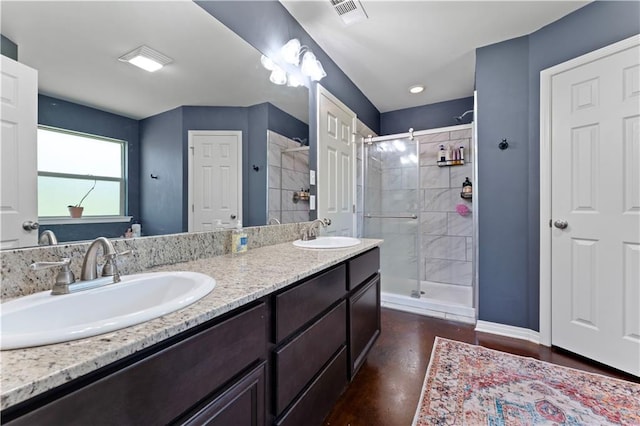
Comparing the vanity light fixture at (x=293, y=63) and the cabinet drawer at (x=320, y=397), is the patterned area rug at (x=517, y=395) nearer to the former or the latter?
the cabinet drawer at (x=320, y=397)

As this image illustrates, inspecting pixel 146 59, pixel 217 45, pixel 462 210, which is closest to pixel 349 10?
pixel 217 45

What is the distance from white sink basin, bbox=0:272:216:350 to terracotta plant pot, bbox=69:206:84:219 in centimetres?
26

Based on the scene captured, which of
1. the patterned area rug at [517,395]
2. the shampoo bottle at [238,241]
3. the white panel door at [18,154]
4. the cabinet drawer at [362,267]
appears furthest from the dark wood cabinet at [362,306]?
the white panel door at [18,154]

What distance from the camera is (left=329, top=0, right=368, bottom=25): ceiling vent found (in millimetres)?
1765

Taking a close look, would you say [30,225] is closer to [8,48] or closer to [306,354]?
[8,48]

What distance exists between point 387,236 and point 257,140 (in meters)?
2.32

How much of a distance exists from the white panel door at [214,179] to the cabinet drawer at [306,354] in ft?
2.24

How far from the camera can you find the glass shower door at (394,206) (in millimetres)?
3255

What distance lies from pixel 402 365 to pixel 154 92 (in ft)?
6.81

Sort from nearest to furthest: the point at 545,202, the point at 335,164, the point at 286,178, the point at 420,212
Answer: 1. the point at 286,178
2. the point at 545,202
3. the point at 335,164
4. the point at 420,212

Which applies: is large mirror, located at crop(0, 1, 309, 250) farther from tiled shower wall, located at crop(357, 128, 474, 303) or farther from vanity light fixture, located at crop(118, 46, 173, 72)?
tiled shower wall, located at crop(357, 128, 474, 303)

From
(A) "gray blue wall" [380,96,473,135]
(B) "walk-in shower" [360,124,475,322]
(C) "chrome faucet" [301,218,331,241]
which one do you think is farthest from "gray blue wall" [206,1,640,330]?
(A) "gray blue wall" [380,96,473,135]

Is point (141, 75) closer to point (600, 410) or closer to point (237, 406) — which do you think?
point (237, 406)

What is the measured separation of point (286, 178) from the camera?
1924 millimetres
